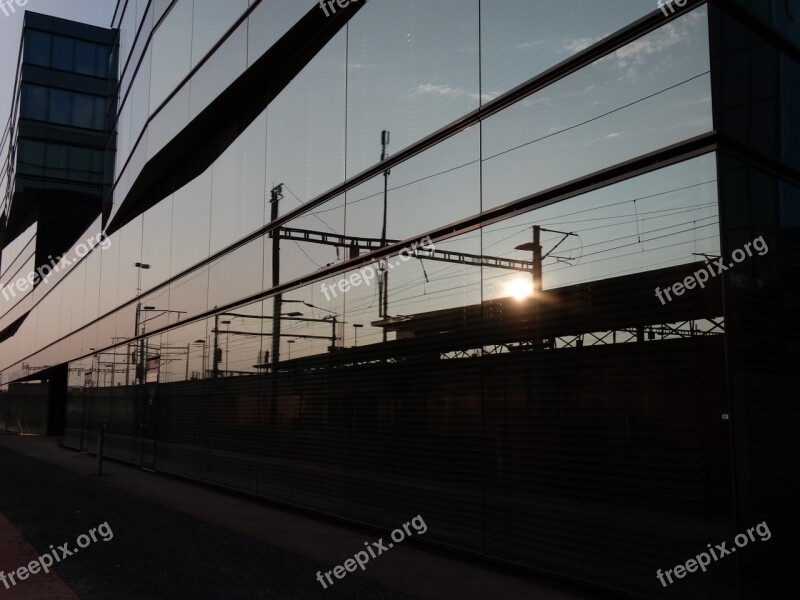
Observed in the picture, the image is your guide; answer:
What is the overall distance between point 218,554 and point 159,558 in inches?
23.5

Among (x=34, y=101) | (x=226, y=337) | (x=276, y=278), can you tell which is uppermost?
(x=34, y=101)

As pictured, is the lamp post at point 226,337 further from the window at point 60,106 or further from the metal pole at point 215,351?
the window at point 60,106

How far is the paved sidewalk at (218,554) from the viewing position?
20.9 ft

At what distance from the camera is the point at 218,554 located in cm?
781

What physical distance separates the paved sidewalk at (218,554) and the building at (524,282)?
466 mm

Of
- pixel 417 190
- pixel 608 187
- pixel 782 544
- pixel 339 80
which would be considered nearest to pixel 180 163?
pixel 339 80

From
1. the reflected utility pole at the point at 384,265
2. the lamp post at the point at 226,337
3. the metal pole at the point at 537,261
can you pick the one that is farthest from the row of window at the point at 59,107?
the metal pole at the point at 537,261

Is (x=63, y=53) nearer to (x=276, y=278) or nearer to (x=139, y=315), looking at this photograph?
(x=139, y=315)

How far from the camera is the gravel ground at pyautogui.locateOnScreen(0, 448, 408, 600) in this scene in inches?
250

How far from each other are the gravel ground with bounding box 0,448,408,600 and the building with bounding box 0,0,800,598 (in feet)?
5.33

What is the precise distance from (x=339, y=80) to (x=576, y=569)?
766cm

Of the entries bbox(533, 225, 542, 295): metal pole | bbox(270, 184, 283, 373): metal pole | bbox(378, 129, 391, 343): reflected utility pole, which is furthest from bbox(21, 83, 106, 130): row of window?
bbox(533, 225, 542, 295): metal pole

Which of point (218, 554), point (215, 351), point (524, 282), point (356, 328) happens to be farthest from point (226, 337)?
point (524, 282)

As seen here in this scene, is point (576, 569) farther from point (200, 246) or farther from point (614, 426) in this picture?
point (200, 246)
